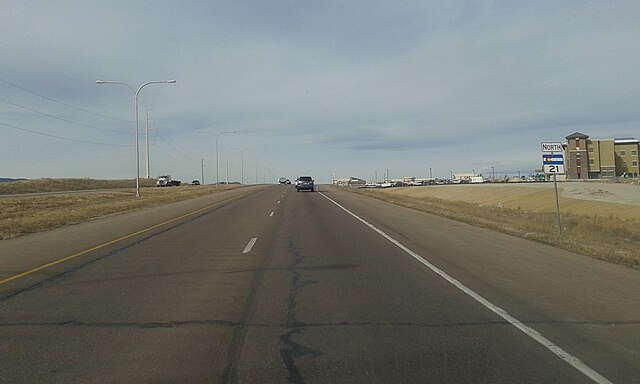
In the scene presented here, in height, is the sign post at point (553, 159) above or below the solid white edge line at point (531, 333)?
above

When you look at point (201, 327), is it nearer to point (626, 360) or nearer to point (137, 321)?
point (137, 321)

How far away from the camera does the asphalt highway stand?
5656 millimetres

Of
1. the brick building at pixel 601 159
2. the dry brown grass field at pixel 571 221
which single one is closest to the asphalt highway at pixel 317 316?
the dry brown grass field at pixel 571 221

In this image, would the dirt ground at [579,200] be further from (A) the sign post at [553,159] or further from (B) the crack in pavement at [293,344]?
(B) the crack in pavement at [293,344]

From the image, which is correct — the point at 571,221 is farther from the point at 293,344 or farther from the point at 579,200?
the point at 293,344

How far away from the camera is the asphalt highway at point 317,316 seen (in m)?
5.66

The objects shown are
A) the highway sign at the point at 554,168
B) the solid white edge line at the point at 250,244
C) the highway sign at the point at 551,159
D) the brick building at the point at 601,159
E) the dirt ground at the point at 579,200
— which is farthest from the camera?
the brick building at the point at 601,159

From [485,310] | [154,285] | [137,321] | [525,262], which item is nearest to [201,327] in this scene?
[137,321]

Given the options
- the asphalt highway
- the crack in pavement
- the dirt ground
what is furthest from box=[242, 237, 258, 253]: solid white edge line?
the dirt ground

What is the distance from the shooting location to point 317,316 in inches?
305

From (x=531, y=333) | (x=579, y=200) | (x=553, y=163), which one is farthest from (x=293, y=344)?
(x=579, y=200)

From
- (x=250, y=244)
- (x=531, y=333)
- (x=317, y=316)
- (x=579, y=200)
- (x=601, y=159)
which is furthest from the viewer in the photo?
(x=601, y=159)

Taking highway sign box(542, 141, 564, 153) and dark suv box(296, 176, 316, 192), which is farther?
dark suv box(296, 176, 316, 192)

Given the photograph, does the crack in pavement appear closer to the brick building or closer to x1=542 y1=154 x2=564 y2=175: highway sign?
x1=542 y1=154 x2=564 y2=175: highway sign
